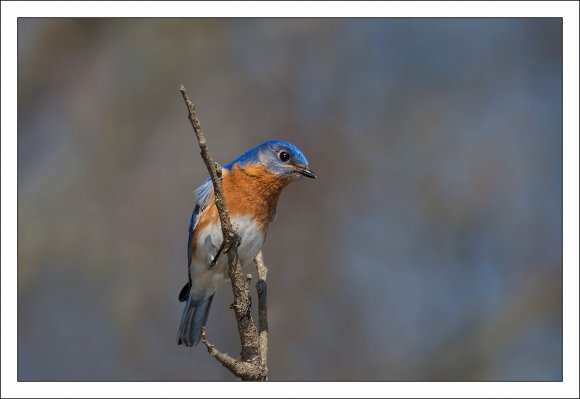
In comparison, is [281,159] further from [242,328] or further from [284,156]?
[242,328]

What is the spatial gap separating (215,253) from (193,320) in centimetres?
75

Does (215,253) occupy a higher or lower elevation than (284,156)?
lower

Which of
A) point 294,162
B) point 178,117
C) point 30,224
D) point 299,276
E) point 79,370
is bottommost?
point 79,370

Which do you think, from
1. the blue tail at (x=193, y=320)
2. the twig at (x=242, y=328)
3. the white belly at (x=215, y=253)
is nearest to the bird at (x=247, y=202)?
the white belly at (x=215, y=253)

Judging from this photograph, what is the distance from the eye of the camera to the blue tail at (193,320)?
6207mm

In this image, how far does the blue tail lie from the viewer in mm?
6207

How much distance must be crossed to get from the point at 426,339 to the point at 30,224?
4.06 meters

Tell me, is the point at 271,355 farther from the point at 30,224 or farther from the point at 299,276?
the point at 30,224

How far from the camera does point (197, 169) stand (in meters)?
8.00

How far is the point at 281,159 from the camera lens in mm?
5797

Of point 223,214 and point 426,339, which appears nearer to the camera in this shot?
point 223,214

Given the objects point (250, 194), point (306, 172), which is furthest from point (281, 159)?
point (250, 194)

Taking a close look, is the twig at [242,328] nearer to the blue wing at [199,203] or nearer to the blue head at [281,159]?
the blue head at [281,159]

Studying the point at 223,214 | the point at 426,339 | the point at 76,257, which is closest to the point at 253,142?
the point at 76,257
